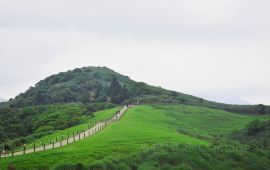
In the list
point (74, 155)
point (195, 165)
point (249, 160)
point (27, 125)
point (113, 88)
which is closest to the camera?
point (74, 155)

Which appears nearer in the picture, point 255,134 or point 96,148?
point 96,148

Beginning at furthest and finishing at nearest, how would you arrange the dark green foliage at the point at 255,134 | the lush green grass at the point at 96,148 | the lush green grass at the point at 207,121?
the lush green grass at the point at 207,121, the dark green foliage at the point at 255,134, the lush green grass at the point at 96,148

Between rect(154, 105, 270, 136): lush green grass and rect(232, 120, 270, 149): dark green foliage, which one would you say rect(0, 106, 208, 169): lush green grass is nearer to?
rect(232, 120, 270, 149): dark green foliage

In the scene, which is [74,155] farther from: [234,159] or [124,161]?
[234,159]

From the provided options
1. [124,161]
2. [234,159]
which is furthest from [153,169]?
[234,159]

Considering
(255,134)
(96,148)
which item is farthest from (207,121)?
(96,148)

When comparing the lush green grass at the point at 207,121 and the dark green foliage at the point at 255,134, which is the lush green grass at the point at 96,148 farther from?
the lush green grass at the point at 207,121

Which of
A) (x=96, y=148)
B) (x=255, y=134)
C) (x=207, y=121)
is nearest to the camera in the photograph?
(x=96, y=148)

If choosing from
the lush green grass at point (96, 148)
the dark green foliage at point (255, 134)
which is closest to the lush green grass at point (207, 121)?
the dark green foliage at point (255, 134)

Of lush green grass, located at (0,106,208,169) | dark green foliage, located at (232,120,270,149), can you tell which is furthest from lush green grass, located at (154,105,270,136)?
lush green grass, located at (0,106,208,169)

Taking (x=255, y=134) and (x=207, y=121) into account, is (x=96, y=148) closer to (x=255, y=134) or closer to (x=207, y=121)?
(x=255, y=134)

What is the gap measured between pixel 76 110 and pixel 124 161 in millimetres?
77191

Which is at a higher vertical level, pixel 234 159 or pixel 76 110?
pixel 76 110

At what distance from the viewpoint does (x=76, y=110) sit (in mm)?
120000
